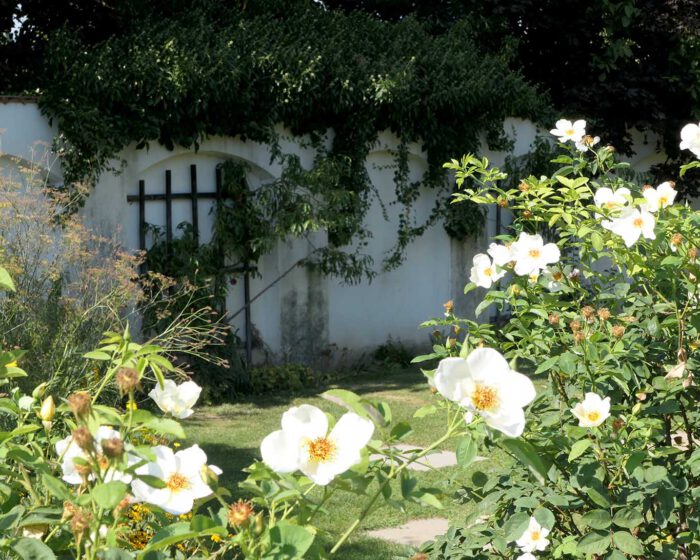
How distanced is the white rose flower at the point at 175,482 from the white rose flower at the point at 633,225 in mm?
1497

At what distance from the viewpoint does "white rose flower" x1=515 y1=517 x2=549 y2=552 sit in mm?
2496

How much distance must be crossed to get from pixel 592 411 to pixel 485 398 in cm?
87

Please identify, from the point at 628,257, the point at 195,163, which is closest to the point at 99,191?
the point at 195,163

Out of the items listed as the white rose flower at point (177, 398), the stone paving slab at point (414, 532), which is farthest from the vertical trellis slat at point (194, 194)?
the white rose flower at point (177, 398)

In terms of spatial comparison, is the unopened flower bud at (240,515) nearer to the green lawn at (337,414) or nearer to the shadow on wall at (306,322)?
the green lawn at (337,414)

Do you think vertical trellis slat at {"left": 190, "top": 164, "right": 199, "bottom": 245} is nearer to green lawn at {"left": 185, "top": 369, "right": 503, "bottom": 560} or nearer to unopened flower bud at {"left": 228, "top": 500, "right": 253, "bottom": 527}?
green lawn at {"left": 185, "top": 369, "right": 503, "bottom": 560}

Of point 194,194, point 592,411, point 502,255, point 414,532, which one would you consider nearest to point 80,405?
point 592,411

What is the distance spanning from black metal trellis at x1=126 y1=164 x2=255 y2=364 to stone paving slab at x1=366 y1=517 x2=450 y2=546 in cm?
413

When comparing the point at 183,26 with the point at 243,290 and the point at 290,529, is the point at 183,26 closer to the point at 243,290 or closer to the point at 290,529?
the point at 243,290

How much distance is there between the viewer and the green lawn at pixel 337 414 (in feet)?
15.3

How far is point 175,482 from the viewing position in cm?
156

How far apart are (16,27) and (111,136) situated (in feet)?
6.89

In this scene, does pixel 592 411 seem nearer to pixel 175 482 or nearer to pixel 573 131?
pixel 175 482

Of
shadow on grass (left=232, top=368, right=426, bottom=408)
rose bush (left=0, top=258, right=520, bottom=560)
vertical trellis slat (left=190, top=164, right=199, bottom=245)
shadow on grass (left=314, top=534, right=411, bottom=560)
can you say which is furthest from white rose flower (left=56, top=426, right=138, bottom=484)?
vertical trellis slat (left=190, top=164, right=199, bottom=245)
